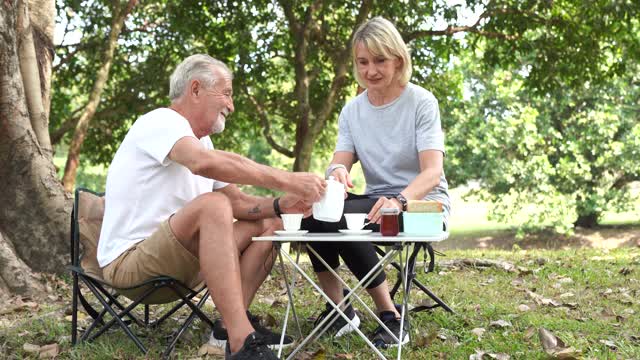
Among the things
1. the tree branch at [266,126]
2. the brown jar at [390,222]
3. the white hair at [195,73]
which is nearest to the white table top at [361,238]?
the brown jar at [390,222]

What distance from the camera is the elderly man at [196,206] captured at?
9.92ft

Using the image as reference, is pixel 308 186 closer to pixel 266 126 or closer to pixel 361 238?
pixel 361 238

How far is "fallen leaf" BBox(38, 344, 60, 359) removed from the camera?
11.4 ft

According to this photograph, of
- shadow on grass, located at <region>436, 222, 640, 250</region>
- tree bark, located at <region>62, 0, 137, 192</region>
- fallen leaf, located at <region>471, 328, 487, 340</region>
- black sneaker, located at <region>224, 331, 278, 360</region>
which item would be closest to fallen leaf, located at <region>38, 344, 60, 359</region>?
black sneaker, located at <region>224, 331, 278, 360</region>

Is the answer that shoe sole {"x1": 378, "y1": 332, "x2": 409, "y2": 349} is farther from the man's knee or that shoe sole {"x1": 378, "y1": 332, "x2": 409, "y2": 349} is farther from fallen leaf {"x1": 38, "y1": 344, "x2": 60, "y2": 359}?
fallen leaf {"x1": 38, "y1": 344, "x2": 60, "y2": 359}

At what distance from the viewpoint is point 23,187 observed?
17.8ft

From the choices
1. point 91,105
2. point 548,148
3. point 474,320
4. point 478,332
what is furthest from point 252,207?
point 548,148

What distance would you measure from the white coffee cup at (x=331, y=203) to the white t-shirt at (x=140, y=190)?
65cm

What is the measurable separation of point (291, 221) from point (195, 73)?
81 cm

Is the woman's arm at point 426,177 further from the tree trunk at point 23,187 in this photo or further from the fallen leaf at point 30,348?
the tree trunk at point 23,187

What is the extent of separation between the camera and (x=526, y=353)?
11.1 ft

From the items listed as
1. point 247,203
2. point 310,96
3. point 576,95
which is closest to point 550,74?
point 310,96

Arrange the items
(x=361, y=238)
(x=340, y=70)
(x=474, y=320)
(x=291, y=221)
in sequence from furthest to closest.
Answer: (x=340, y=70) < (x=474, y=320) < (x=291, y=221) < (x=361, y=238)

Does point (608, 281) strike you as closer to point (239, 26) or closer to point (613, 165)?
point (239, 26)
